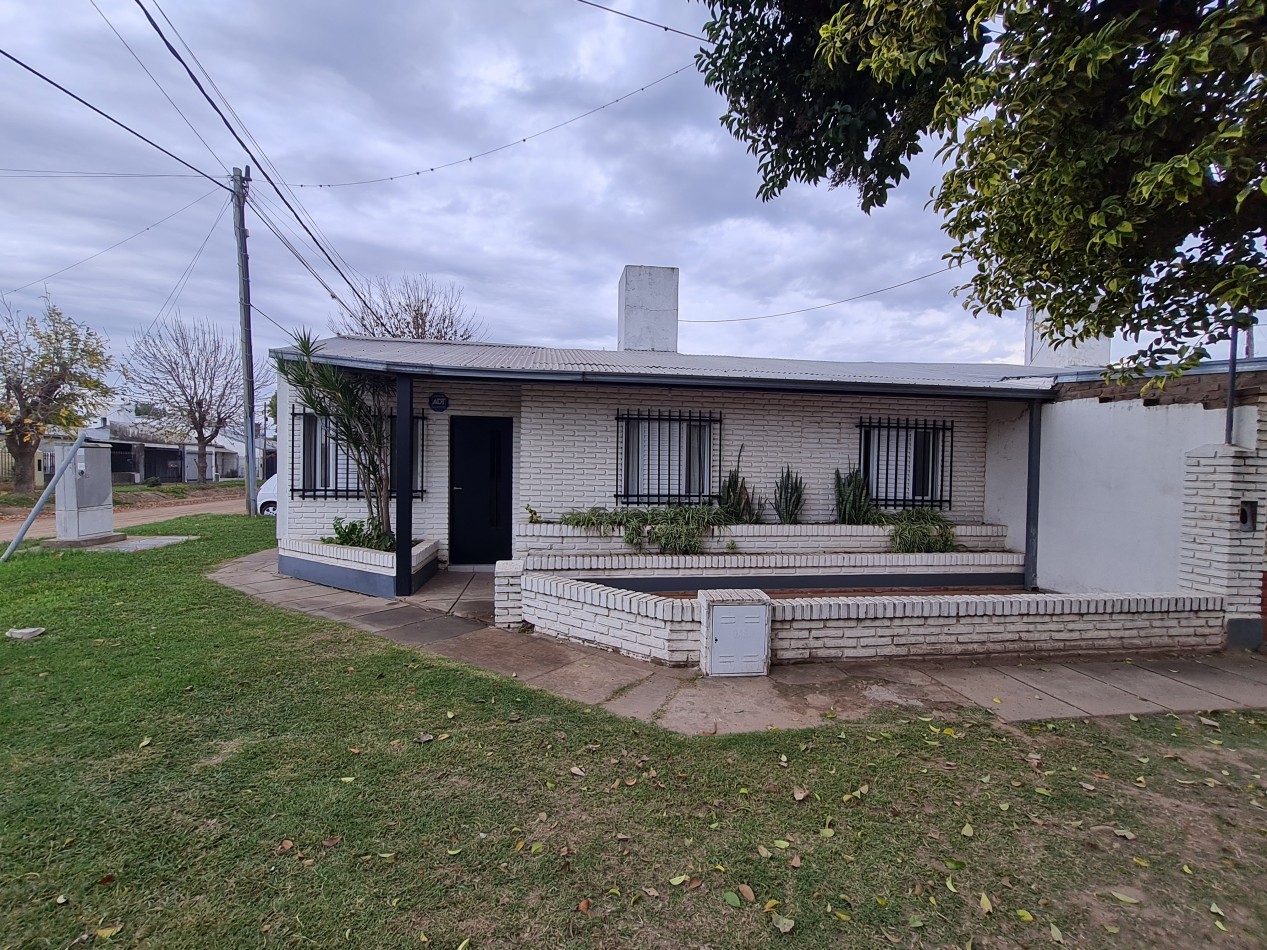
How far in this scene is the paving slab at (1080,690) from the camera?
13.4 feet

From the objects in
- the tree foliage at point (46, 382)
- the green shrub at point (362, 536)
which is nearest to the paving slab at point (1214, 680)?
the green shrub at point (362, 536)

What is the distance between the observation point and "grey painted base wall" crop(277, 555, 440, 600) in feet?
22.7

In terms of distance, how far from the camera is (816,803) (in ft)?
9.50

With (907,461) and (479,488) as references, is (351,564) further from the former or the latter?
(907,461)

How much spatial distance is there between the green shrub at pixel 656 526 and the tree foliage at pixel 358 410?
240 centimetres

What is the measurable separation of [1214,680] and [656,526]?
4967mm

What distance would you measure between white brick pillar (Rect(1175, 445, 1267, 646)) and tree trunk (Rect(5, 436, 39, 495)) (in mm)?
27413

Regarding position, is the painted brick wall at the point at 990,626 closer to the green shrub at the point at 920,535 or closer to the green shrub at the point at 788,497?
the green shrub at the point at 920,535

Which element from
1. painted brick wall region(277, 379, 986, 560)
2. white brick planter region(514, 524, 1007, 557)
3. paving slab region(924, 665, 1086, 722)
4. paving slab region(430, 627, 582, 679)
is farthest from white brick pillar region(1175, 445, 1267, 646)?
paving slab region(430, 627, 582, 679)

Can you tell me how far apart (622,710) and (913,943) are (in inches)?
84.5

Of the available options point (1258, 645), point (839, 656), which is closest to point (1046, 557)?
point (1258, 645)

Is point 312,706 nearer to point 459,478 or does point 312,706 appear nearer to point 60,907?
point 60,907

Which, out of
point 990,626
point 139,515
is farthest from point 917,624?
point 139,515

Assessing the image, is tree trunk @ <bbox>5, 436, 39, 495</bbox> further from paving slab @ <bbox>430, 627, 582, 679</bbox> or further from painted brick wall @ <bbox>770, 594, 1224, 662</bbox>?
painted brick wall @ <bbox>770, 594, 1224, 662</bbox>
